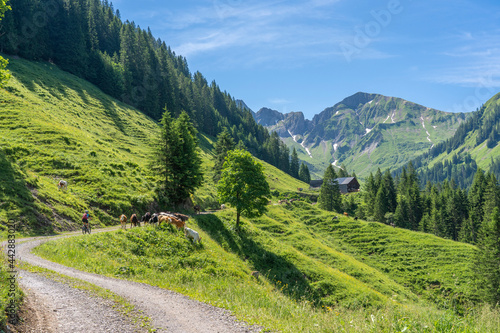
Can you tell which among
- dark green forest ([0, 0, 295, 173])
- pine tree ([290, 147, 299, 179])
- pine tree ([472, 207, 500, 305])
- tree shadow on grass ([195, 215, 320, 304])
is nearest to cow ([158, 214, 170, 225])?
tree shadow on grass ([195, 215, 320, 304])

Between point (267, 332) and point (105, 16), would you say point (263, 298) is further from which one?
point (105, 16)

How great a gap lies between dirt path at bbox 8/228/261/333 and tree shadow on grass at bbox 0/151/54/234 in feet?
42.1

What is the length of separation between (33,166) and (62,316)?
33.3 meters

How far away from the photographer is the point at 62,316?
378 inches

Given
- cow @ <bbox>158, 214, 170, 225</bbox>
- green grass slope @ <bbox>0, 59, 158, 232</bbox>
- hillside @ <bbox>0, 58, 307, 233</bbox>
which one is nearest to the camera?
hillside @ <bbox>0, 58, 307, 233</bbox>

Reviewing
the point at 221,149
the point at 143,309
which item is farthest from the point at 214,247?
the point at 221,149

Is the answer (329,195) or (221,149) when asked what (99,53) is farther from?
(329,195)

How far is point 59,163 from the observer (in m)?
37.2

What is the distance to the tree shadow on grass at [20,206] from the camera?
77.2 feet

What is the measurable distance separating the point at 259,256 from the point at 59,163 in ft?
96.8

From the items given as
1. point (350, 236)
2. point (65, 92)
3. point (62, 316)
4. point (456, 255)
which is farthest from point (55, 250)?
point (65, 92)

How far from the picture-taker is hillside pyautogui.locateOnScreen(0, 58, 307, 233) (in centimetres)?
2648

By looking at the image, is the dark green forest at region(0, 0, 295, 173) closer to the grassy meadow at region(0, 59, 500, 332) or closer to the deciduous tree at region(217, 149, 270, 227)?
the grassy meadow at region(0, 59, 500, 332)

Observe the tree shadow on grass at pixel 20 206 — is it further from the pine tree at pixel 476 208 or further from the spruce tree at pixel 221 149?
the pine tree at pixel 476 208
